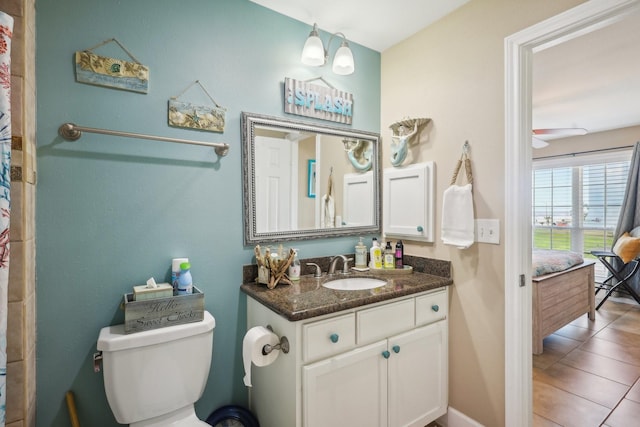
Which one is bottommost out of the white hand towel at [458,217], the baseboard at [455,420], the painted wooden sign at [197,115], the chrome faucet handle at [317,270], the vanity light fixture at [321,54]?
the baseboard at [455,420]

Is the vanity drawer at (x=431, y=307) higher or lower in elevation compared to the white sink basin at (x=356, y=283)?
lower

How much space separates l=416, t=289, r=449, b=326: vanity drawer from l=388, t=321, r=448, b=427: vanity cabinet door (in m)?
0.04

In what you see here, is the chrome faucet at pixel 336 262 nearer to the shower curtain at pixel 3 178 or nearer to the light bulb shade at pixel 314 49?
the light bulb shade at pixel 314 49

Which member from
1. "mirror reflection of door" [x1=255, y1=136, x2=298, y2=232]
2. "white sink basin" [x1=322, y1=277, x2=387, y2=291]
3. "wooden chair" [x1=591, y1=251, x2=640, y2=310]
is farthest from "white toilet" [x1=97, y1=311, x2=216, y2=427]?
"wooden chair" [x1=591, y1=251, x2=640, y2=310]

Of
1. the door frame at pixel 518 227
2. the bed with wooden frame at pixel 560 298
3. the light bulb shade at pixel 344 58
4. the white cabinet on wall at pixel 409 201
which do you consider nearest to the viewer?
the door frame at pixel 518 227

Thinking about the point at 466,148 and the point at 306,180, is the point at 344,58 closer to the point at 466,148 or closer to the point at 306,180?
the point at 306,180

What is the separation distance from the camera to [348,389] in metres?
1.41

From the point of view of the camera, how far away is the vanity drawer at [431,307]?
1675 millimetres

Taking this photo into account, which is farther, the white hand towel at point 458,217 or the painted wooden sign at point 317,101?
the painted wooden sign at point 317,101

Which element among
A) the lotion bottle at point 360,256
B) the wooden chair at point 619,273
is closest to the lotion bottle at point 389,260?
the lotion bottle at point 360,256

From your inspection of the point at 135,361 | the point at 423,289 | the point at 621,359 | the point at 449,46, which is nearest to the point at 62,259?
the point at 135,361

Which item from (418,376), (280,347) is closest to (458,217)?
(418,376)

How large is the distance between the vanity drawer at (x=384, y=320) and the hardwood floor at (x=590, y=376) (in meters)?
1.13

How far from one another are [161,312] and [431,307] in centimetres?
133
